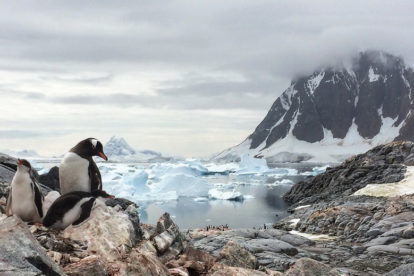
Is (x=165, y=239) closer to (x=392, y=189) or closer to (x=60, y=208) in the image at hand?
(x=60, y=208)

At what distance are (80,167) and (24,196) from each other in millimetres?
1405

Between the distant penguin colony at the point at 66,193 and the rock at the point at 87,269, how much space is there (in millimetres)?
1970

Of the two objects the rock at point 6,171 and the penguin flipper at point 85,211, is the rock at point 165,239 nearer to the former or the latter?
the penguin flipper at point 85,211

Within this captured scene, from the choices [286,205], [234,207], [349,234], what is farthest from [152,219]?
[349,234]

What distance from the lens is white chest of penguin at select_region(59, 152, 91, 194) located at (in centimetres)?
1001

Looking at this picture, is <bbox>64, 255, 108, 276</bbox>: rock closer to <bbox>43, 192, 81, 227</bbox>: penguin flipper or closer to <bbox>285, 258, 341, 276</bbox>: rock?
<bbox>43, 192, 81, 227</bbox>: penguin flipper

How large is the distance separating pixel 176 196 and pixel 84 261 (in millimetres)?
52480

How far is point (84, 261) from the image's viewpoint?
6.70 m

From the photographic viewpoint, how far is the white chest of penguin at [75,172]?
32.8ft

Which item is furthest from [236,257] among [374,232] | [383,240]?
[374,232]

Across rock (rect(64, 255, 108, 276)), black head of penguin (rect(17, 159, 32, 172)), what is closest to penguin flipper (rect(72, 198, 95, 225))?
black head of penguin (rect(17, 159, 32, 172))

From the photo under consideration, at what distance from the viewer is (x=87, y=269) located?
638cm

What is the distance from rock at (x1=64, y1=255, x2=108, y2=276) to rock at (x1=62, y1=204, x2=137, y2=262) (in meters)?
0.72

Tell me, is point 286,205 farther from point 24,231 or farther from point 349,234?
point 24,231
